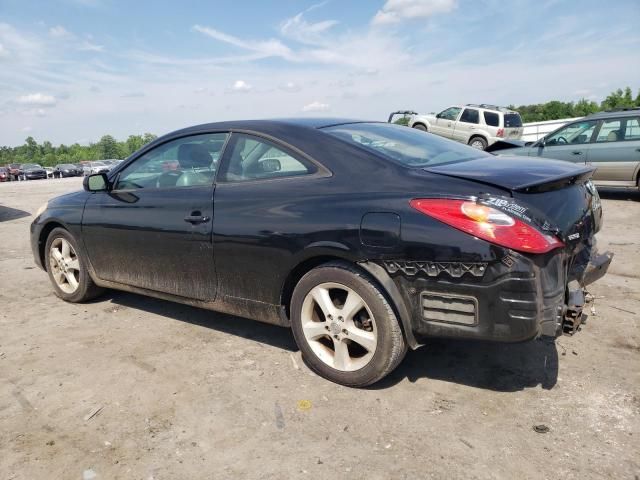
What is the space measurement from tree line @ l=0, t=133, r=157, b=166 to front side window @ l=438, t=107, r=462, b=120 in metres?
106

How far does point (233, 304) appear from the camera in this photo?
343 cm

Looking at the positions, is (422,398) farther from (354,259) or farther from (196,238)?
(196,238)

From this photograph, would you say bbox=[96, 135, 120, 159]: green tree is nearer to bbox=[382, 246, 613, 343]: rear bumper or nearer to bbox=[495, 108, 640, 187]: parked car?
bbox=[495, 108, 640, 187]: parked car

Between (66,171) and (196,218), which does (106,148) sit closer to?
(66,171)

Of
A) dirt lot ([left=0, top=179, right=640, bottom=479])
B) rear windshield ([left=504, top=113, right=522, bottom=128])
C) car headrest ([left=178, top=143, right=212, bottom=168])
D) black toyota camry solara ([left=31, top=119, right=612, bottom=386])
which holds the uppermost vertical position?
rear windshield ([left=504, top=113, right=522, bottom=128])

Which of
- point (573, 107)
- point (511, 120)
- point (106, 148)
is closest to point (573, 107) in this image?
point (573, 107)

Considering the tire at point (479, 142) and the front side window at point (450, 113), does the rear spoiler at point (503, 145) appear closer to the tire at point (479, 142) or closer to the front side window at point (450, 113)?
the tire at point (479, 142)

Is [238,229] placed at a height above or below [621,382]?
above

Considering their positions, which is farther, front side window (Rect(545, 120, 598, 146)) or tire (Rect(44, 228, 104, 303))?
front side window (Rect(545, 120, 598, 146))

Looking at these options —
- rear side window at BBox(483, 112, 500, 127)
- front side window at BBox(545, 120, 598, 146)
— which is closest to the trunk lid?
front side window at BBox(545, 120, 598, 146)

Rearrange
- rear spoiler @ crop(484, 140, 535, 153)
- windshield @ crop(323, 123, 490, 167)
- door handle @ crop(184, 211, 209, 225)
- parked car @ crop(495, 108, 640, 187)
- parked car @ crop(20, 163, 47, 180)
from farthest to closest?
parked car @ crop(20, 163, 47, 180)
parked car @ crop(495, 108, 640, 187)
rear spoiler @ crop(484, 140, 535, 153)
door handle @ crop(184, 211, 209, 225)
windshield @ crop(323, 123, 490, 167)

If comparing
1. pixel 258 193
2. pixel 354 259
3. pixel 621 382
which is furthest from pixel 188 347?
pixel 621 382

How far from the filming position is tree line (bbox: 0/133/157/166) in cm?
11631

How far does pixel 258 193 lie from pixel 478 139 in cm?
1716
